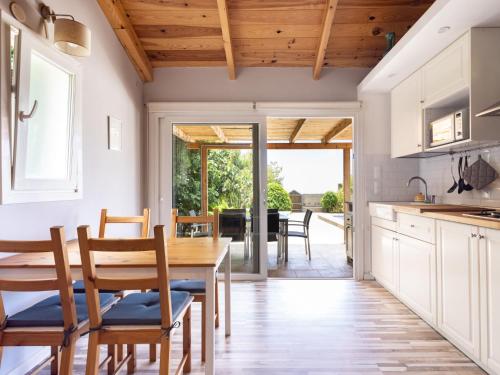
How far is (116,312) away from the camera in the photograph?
1631 mm

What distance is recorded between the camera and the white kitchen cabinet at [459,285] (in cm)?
204

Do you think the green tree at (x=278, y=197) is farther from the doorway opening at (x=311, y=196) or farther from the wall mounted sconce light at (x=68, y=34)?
the wall mounted sconce light at (x=68, y=34)

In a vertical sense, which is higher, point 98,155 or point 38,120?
point 38,120

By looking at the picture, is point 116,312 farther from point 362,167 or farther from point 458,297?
point 362,167

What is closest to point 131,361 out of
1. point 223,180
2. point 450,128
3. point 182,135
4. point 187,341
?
point 187,341

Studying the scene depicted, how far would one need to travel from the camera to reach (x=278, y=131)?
21.1 ft

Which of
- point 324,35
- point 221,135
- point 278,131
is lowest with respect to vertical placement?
point 221,135

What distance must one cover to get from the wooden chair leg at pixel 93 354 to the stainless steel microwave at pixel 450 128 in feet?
8.95

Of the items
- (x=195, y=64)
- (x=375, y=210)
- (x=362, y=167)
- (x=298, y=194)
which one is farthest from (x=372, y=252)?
(x=298, y=194)

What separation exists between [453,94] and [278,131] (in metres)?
3.92

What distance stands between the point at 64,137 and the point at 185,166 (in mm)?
1839

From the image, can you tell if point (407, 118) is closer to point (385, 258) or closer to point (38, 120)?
point (385, 258)

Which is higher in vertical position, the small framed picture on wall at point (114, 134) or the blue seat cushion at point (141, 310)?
the small framed picture on wall at point (114, 134)

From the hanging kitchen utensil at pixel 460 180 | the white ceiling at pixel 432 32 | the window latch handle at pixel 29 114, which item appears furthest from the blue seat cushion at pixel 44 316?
the hanging kitchen utensil at pixel 460 180
